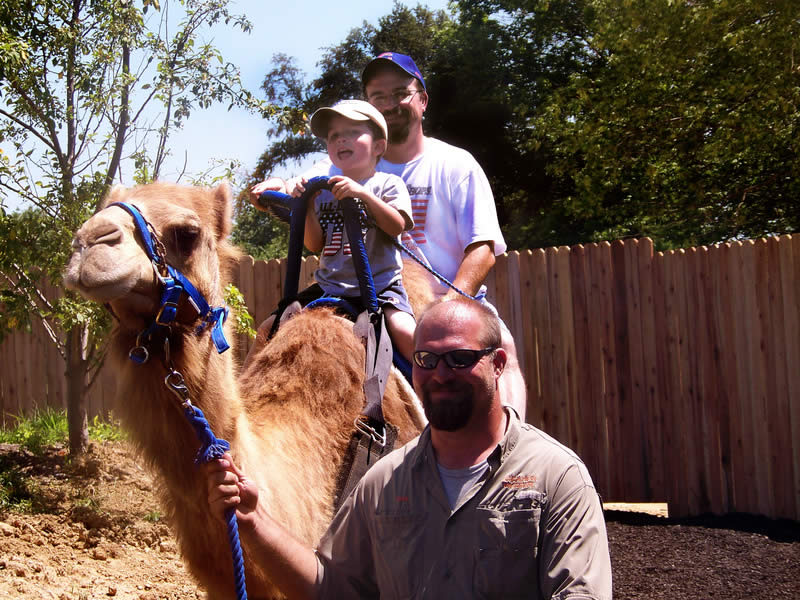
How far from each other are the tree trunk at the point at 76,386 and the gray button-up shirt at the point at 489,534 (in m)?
6.13

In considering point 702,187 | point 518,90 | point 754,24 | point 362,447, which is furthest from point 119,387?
point 518,90

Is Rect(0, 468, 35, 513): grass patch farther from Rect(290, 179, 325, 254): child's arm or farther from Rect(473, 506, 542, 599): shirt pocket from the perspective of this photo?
Rect(473, 506, 542, 599): shirt pocket

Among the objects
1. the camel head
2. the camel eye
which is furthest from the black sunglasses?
the camel eye

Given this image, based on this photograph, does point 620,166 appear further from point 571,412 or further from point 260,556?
point 260,556

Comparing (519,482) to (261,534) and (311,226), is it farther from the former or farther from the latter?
(311,226)

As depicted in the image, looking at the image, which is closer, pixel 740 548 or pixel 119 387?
pixel 119 387

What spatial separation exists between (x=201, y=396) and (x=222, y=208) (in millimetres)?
842

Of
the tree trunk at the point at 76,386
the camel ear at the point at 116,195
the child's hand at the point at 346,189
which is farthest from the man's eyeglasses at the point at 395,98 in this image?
the tree trunk at the point at 76,386

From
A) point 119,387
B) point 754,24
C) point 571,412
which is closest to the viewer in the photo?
point 119,387

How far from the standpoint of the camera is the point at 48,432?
9.36m

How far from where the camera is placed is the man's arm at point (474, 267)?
14.8 ft

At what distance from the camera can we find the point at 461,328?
2.61 m

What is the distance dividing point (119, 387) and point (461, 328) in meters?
1.17

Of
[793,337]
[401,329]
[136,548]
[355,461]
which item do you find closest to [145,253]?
[355,461]
